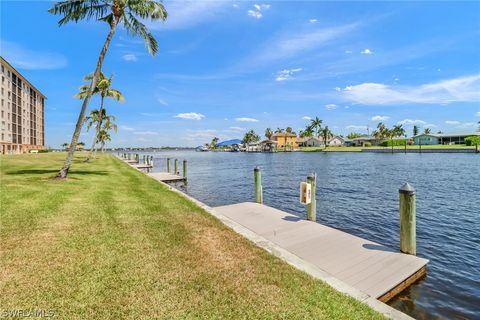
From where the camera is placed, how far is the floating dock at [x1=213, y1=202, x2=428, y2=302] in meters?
5.48

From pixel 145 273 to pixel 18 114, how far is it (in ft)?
263

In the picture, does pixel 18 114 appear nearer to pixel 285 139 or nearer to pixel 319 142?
pixel 285 139

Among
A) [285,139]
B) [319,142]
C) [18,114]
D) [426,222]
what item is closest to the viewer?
[426,222]

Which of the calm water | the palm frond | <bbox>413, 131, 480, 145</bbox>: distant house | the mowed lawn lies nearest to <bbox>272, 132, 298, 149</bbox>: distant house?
<bbox>413, 131, 480, 145</bbox>: distant house

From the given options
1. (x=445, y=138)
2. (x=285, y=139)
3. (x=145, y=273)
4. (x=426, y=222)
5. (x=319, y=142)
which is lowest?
(x=426, y=222)

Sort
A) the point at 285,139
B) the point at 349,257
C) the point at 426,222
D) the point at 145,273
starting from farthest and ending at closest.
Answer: the point at 285,139 < the point at 426,222 < the point at 349,257 < the point at 145,273

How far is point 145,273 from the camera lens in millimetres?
4699

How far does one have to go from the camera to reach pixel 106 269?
475cm

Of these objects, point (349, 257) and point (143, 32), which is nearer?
point (349, 257)

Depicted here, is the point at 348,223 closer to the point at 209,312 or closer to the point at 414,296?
the point at 414,296

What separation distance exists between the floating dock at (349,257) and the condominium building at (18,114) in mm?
66115

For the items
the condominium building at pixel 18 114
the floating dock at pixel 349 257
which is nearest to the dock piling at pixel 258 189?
the floating dock at pixel 349 257

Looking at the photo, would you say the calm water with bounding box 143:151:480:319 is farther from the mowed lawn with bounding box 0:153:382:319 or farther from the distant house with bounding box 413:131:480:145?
the distant house with bounding box 413:131:480:145

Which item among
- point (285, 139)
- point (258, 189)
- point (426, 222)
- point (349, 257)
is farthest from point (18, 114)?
point (285, 139)
